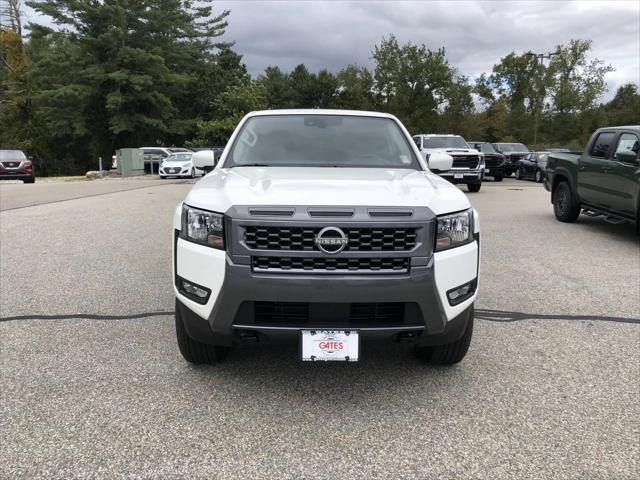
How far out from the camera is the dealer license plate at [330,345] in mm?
2875

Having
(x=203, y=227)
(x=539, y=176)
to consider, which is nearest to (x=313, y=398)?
(x=203, y=227)

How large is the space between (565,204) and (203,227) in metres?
9.07

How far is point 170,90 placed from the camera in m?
44.3

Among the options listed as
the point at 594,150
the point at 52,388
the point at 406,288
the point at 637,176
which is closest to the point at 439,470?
the point at 406,288

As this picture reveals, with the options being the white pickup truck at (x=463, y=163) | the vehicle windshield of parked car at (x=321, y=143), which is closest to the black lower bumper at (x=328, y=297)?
the vehicle windshield of parked car at (x=321, y=143)

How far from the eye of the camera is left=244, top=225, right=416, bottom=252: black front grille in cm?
284

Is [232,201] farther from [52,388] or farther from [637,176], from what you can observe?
[637,176]

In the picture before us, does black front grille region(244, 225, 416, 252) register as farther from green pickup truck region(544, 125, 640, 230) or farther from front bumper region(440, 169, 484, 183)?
front bumper region(440, 169, 484, 183)

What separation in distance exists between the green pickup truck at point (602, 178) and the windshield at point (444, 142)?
21.8ft

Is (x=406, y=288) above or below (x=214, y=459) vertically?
above

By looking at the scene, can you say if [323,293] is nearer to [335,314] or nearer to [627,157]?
[335,314]

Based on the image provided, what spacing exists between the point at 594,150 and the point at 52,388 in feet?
29.9

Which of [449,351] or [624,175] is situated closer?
[449,351]

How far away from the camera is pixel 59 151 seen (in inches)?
2052
